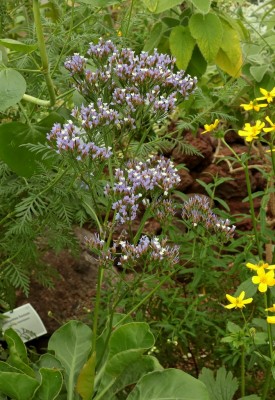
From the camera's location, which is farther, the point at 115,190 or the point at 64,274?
the point at 64,274

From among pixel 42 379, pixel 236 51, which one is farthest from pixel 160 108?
pixel 236 51

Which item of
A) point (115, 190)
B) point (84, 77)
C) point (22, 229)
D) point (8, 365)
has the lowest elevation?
point (8, 365)

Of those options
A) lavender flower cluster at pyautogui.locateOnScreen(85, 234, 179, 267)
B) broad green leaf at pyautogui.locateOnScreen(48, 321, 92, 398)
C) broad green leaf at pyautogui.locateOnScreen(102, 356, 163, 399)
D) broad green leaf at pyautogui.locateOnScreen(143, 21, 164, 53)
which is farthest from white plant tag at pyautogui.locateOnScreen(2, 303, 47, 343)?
lavender flower cluster at pyautogui.locateOnScreen(85, 234, 179, 267)

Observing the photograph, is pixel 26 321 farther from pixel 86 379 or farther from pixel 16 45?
pixel 16 45

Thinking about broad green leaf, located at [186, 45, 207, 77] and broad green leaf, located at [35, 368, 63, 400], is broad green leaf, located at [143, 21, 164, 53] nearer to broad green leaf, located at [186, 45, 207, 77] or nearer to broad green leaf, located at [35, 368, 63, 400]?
broad green leaf, located at [186, 45, 207, 77]

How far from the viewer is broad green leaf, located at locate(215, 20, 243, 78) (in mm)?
2180

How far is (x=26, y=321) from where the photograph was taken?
94.4 inches

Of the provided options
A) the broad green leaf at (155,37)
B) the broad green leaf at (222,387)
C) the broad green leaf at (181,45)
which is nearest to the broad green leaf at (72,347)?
the broad green leaf at (222,387)

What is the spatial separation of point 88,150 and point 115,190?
3.9 inches

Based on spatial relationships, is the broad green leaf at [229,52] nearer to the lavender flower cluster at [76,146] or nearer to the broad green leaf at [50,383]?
the lavender flower cluster at [76,146]

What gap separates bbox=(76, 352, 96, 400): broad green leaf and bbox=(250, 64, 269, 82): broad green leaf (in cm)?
107

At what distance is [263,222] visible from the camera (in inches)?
77.7

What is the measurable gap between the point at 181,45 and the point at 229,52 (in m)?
0.16

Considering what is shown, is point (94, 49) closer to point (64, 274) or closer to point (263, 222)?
point (263, 222)
